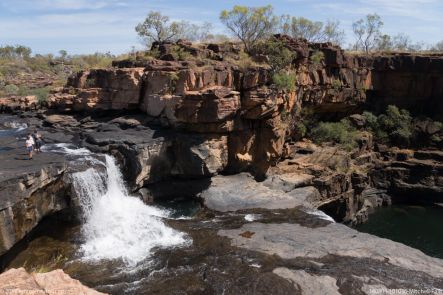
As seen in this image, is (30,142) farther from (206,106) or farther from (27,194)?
(206,106)

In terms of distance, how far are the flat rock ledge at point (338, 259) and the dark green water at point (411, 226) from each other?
9270 mm

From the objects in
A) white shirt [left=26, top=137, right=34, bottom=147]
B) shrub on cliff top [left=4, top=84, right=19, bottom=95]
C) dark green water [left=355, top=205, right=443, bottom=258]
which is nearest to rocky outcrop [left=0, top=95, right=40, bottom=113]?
shrub on cliff top [left=4, top=84, right=19, bottom=95]

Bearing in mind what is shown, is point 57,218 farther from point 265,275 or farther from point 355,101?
point 355,101

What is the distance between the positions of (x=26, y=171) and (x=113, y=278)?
17.6 ft

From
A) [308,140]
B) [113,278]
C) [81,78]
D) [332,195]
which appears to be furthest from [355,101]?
[113,278]

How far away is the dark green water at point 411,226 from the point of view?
25.5 meters

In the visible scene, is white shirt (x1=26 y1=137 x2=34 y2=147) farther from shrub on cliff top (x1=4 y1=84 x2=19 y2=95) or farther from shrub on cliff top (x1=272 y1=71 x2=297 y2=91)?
shrub on cliff top (x1=4 y1=84 x2=19 y2=95)

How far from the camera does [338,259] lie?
15.7 metres

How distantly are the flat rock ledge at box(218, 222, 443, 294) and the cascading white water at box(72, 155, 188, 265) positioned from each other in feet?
9.95

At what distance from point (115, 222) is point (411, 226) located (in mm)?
20574

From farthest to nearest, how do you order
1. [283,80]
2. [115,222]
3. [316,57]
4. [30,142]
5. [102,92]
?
→ 1. [316,57]
2. [102,92]
3. [283,80]
4. [30,142]
5. [115,222]

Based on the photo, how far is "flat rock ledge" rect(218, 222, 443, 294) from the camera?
13.9m

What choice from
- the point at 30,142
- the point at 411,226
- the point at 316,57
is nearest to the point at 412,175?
the point at 411,226

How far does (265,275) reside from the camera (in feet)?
47.1
